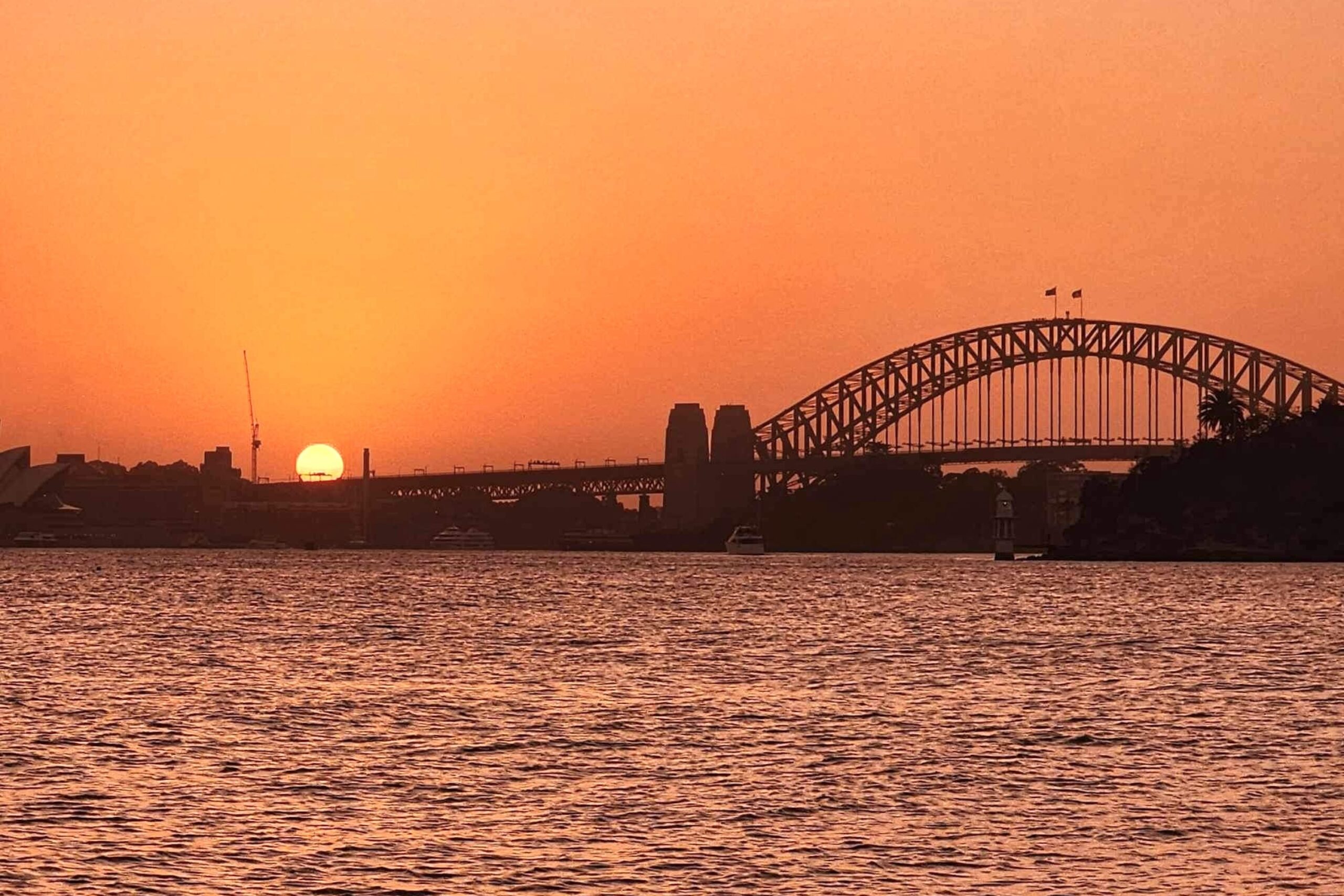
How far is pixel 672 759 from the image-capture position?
38844 mm

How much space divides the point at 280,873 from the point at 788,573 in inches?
5669

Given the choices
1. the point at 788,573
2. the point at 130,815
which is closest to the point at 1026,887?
the point at 130,815

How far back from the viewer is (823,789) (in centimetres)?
3506

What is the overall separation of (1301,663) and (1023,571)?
357 feet

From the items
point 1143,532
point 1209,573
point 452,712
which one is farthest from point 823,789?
point 1143,532

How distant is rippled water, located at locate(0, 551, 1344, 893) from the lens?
28.2m

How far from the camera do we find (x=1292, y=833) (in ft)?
100

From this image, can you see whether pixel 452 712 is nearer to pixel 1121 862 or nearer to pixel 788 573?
pixel 1121 862

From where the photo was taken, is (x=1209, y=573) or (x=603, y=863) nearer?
(x=603, y=863)

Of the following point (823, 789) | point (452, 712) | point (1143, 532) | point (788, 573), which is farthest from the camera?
point (1143, 532)

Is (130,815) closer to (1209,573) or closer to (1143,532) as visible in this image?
(1209,573)

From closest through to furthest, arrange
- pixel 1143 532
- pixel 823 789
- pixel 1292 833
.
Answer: pixel 1292 833
pixel 823 789
pixel 1143 532

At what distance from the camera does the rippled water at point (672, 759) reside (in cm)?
2817

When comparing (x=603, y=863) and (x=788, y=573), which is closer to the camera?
(x=603, y=863)
